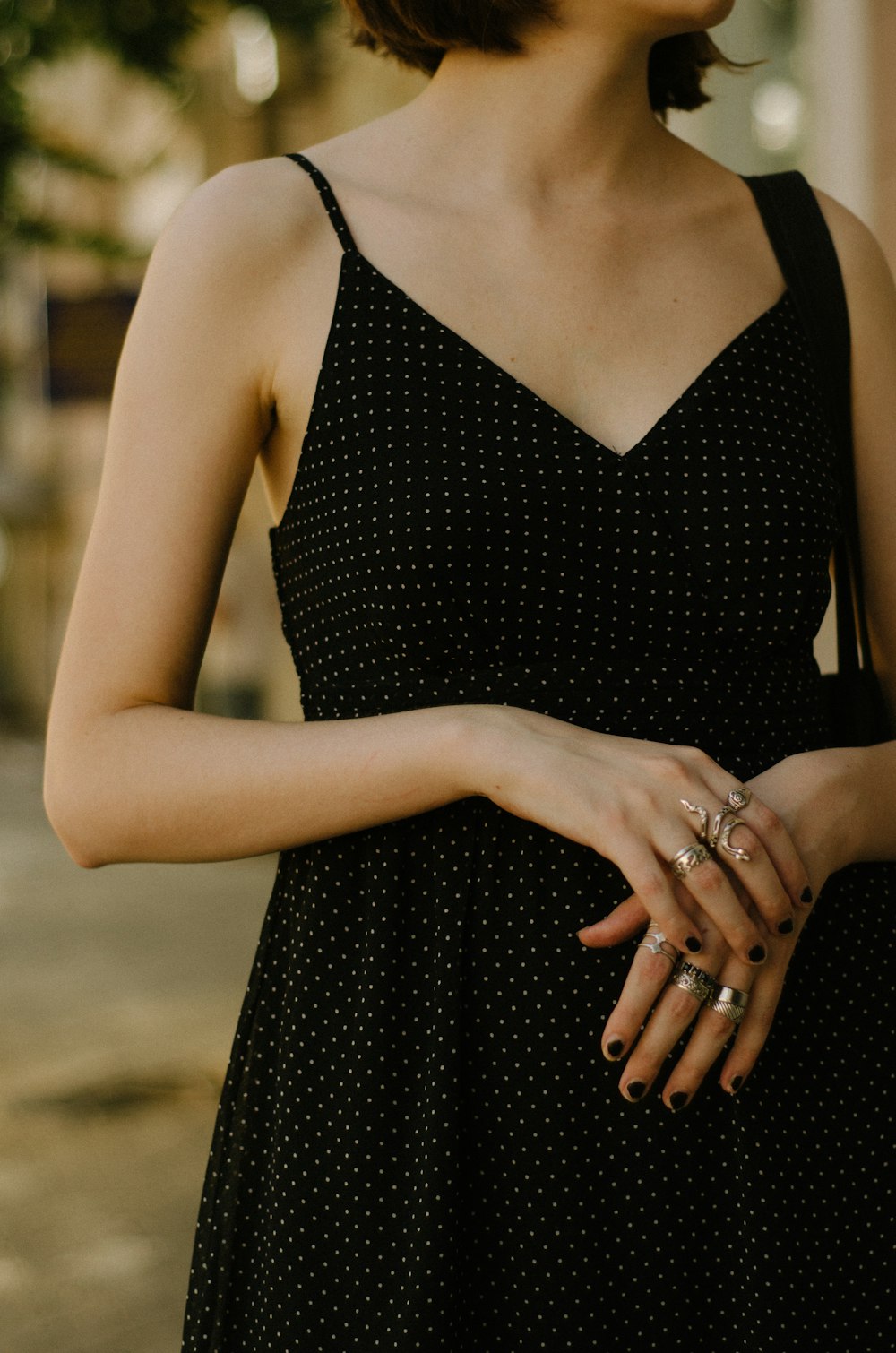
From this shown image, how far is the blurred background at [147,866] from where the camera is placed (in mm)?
3416

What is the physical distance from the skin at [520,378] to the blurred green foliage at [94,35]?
2.16 metres

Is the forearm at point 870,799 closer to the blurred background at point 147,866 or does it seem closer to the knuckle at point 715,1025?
the knuckle at point 715,1025

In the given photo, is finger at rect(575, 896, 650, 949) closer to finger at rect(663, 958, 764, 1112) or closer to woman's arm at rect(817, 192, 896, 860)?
finger at rect(663, 958, 764, 1112)

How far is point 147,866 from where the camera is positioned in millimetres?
8836

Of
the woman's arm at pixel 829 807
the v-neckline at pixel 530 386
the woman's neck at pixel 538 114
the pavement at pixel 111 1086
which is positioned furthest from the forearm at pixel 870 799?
the pavement at pixel 111 1086

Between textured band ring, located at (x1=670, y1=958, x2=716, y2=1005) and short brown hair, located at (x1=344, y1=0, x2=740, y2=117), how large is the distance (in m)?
1.00

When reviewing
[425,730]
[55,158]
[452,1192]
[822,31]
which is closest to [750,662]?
[425,730]

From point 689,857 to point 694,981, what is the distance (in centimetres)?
11

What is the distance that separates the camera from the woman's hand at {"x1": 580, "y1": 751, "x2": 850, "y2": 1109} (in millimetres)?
1133

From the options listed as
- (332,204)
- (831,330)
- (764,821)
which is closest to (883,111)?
(831,330)

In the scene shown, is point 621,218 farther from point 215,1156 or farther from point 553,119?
point 215,1156

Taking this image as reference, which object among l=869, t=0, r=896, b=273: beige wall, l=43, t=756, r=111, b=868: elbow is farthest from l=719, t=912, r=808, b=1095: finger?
l=869, t=0, r=896, b=273: beige wall

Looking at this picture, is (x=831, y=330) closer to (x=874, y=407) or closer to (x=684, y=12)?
(x=874, y=407)

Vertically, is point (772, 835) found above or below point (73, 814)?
below
